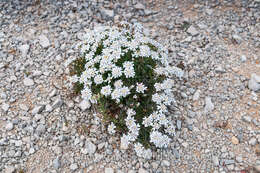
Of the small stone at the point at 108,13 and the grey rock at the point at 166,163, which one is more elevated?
the small stone at the point at 108,13

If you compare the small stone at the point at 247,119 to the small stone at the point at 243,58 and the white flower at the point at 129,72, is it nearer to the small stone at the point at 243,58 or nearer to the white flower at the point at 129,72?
the small stone at the point at 243,58

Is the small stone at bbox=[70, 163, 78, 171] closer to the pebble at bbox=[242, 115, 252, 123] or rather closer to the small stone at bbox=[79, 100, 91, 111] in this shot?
the small stone at bbox=[79, 100, 91, 111]

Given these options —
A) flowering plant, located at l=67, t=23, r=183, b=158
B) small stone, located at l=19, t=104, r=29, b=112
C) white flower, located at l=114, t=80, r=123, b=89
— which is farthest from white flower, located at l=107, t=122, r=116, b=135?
small stone, located at l=19, t=104, r=29, b=112

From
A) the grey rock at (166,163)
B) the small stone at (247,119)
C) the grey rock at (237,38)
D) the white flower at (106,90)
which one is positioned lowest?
the grey rock at (166,163)

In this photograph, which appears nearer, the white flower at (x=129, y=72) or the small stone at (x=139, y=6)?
the white flower at (x=129, y=72)

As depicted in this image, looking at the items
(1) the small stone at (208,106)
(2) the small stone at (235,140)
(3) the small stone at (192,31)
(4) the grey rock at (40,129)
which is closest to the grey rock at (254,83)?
(1) the small stone at (208,106)

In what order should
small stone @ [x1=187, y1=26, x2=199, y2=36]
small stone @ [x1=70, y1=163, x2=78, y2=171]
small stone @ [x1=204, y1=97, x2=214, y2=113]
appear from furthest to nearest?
small stone @ [x1=187, y1=26, x2=199, y2=36], small stone @ [x1=204, y1=97, x2=214, y2=113], small stone @ [x1=70, y1=163, x2=78, y2=171]
